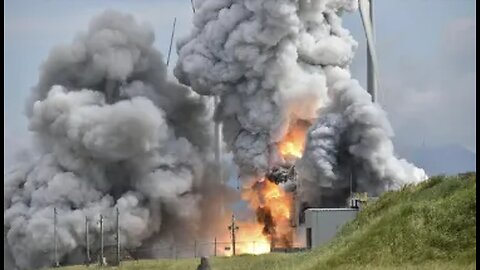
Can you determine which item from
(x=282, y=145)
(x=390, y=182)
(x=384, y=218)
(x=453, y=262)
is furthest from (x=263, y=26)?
(x=453, y=262)

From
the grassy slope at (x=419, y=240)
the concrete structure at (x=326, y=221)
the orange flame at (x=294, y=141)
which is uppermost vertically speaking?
the orange flame at (x=294, y=141)

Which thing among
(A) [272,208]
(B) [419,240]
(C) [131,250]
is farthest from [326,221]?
(B) [419,240]

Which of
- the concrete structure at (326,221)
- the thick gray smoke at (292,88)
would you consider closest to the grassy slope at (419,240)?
the concrete structure at (326,221)

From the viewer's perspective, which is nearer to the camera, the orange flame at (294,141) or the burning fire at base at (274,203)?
the burning fire at base at (274,203)

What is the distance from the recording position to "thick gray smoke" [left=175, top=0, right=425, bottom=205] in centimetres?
8844

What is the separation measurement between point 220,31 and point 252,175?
536 inches

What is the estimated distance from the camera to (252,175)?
92.0m

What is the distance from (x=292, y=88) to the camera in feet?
296

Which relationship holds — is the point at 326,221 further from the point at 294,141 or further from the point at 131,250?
the point at 131,250

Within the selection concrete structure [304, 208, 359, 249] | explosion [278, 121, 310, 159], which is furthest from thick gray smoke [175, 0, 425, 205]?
concrete structure [304, 208, 359, 249]

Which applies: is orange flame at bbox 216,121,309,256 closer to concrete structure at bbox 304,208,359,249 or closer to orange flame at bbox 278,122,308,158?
orange flame at bbox 278,122,308,158

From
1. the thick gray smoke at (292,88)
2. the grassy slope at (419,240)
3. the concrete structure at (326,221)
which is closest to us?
the grassy slope at (419,240)

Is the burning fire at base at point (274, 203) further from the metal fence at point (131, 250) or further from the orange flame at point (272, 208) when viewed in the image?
the metal fence at point (131, 250)

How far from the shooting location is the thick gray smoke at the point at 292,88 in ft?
290
